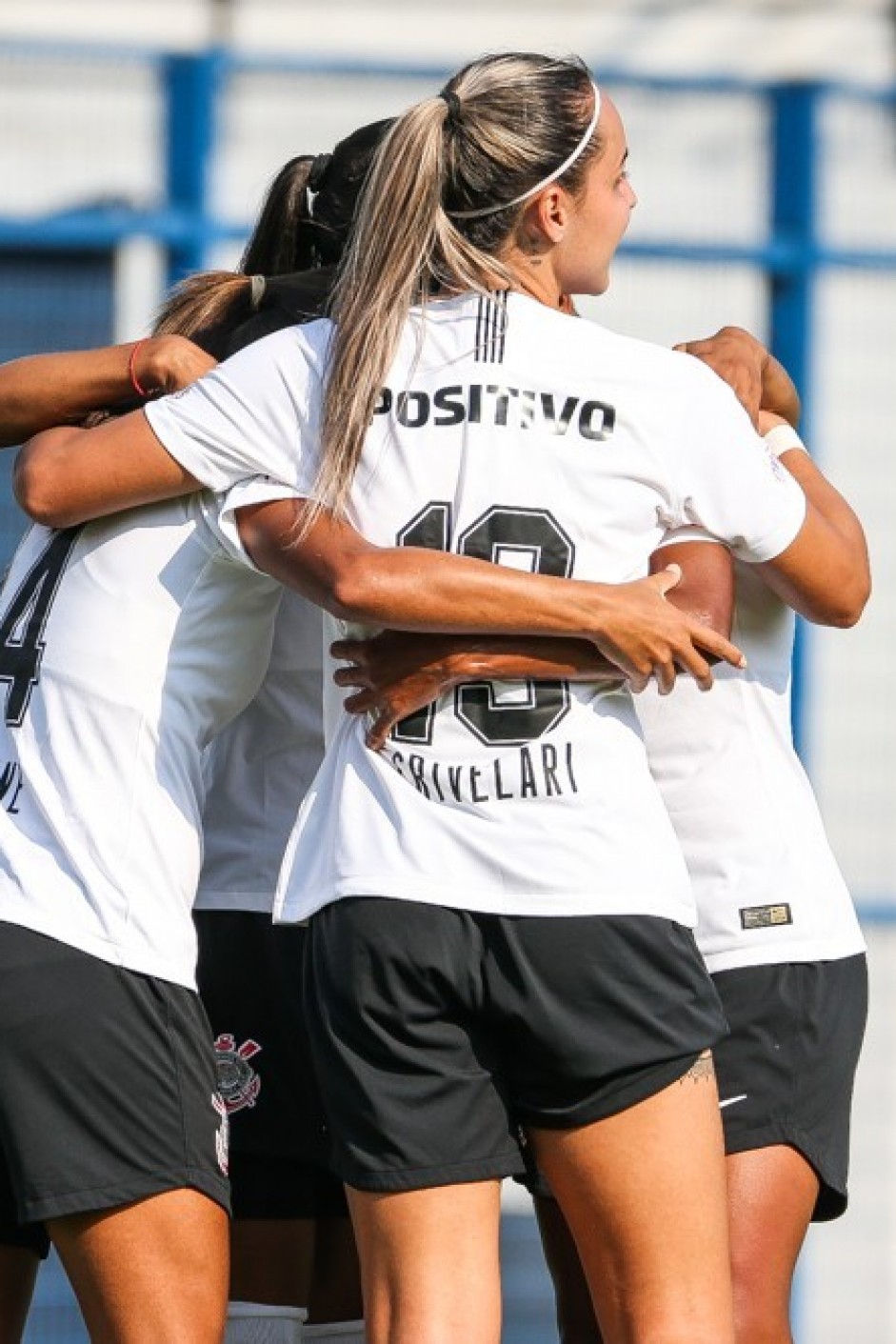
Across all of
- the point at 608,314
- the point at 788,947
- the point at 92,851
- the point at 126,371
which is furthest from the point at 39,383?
the point at 608,314

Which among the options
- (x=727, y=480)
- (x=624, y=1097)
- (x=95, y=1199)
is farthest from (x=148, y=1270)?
(x=727, y=480)

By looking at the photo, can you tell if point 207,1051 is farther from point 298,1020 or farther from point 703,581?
point 703,581

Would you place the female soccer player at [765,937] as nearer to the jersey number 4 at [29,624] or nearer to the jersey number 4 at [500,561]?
the jersey number 4 at [500,561]

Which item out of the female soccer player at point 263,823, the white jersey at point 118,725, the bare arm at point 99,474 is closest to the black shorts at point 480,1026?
the white jersey at point 118,725

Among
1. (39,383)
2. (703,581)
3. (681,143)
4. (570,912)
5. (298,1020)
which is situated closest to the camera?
(570,912)

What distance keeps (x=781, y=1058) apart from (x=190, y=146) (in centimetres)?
248

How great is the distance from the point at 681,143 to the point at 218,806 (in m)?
2.29

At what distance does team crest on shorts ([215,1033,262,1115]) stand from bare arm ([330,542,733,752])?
25.6 inches

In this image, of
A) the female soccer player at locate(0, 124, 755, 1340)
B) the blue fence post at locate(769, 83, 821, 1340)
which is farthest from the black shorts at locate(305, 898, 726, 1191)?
the blue fence post at locate(769, 83, 821, 1340)

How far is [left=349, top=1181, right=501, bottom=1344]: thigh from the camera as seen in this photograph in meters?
2.24

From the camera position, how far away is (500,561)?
2.30 meters

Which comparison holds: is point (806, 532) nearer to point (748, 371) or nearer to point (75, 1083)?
point (748, 371)

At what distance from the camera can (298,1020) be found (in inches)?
110

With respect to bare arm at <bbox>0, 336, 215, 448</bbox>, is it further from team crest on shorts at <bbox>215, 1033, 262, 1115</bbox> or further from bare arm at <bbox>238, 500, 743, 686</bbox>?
team crest on shorts at <bbox>215, 1033, 262, 1115</bbox>
